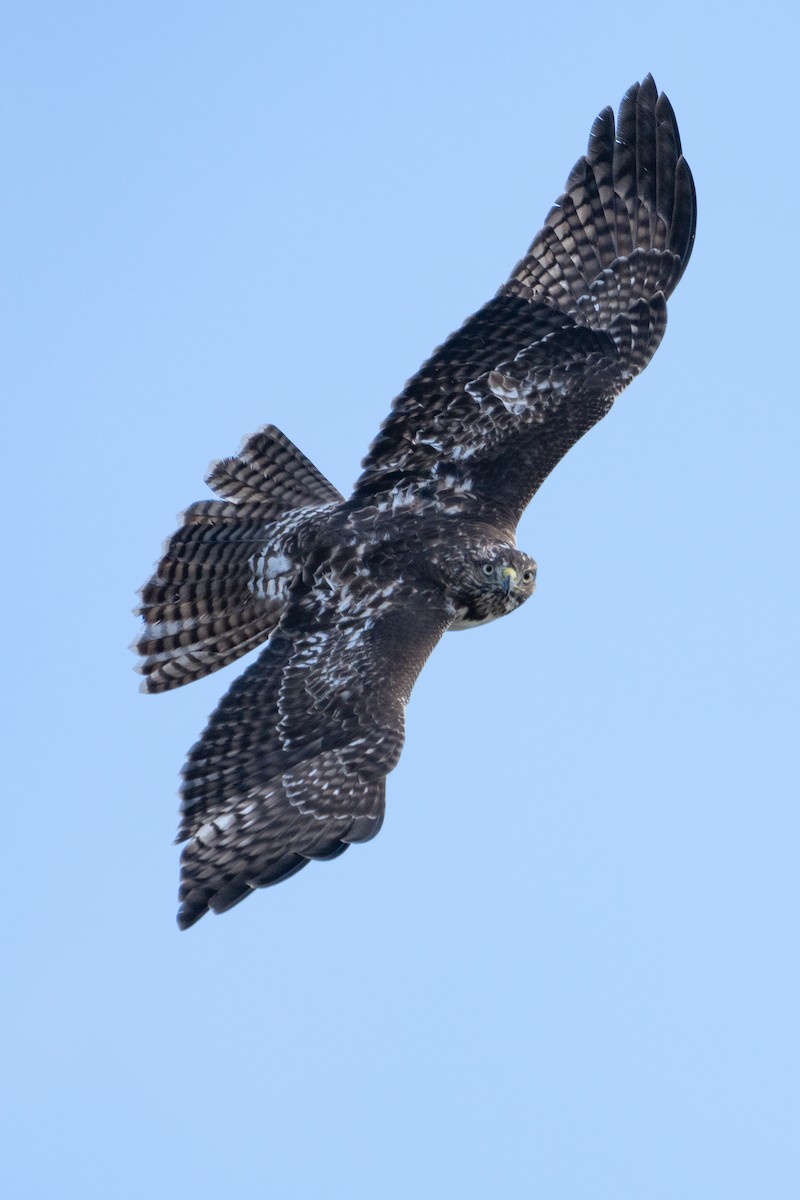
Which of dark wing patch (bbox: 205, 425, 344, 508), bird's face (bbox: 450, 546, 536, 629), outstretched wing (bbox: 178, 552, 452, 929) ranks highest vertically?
dark wing patch (bbox: 205, 425, 344, 508)

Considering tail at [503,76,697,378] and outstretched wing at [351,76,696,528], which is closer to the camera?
outstretched wing at [351,76,696,528]

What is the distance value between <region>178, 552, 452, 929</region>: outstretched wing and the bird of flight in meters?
0.01

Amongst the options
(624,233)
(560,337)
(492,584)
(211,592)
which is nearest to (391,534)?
(492,584)

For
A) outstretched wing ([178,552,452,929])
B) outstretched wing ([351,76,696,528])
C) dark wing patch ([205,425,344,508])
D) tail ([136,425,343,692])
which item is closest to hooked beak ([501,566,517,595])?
outstretched wing ([178,552,452,929])

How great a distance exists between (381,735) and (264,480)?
282 centimetres

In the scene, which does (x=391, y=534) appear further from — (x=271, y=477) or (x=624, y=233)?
(x=624, y=233)

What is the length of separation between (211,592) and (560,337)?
2846 mm

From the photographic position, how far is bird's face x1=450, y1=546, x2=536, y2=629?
498 inches

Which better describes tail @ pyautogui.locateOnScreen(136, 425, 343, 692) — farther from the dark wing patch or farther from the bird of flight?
the dark wing patch

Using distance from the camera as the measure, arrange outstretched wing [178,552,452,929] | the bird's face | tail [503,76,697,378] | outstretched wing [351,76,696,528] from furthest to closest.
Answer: tail [503,76,697,378] < outstretched wing [351,76,696,528] < the bird's face < outstretched wing [178,552,452,929]

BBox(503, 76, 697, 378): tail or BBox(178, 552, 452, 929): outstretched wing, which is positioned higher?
BBox(503, 76, 697, 378): tail

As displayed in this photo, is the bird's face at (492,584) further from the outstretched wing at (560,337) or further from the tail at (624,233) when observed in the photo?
the tail at (624,233)

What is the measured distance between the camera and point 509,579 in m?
12.7

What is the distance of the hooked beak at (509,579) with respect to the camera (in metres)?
12.7
